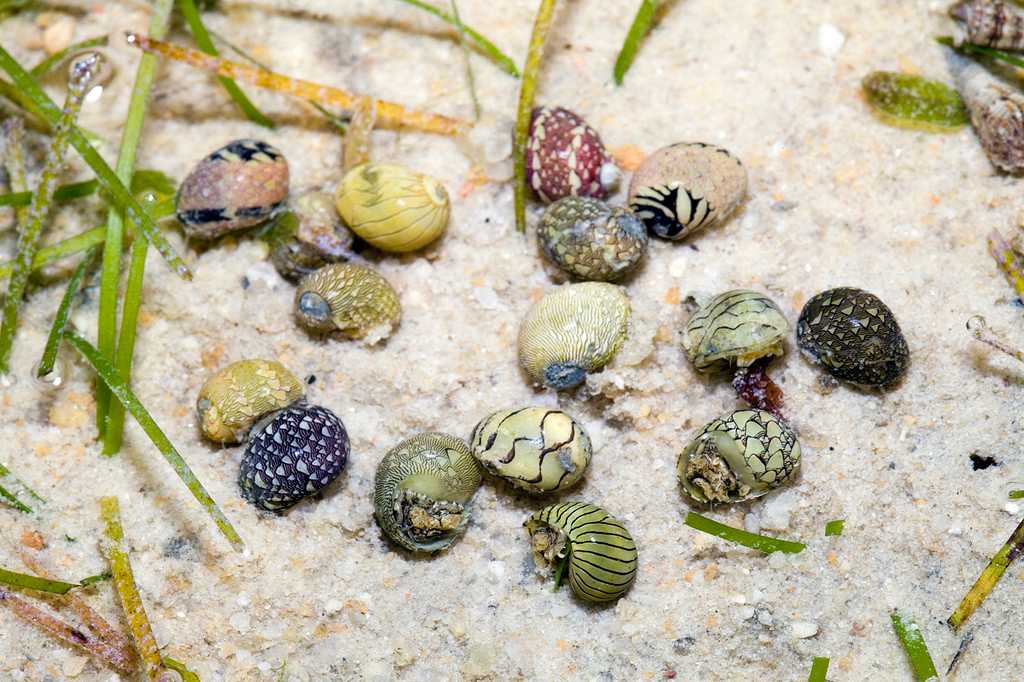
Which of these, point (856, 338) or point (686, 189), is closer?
point (856, 338)

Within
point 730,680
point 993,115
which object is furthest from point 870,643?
point 993,115

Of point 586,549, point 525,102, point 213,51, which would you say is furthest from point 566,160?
point 213,51

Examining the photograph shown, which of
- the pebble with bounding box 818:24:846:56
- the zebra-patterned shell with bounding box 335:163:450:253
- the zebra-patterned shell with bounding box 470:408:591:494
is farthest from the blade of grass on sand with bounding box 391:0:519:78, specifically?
the zebra-patterned shell with bounding box 470:408:591:494

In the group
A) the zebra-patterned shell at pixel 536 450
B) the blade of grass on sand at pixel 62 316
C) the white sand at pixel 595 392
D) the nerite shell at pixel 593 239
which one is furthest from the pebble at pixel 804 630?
the blade of grass on sand at pixel 62 316

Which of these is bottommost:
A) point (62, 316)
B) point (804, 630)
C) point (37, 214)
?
point (804, 630)

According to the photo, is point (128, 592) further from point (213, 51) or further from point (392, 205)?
point (213, 51)

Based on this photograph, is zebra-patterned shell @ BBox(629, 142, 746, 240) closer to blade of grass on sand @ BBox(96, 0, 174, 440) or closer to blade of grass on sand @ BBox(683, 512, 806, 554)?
blade of grass on sand @ BBox(683, 512, 806, 554)

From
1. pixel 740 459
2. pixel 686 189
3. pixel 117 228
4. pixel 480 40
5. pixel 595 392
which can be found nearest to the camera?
pixel 740 459
